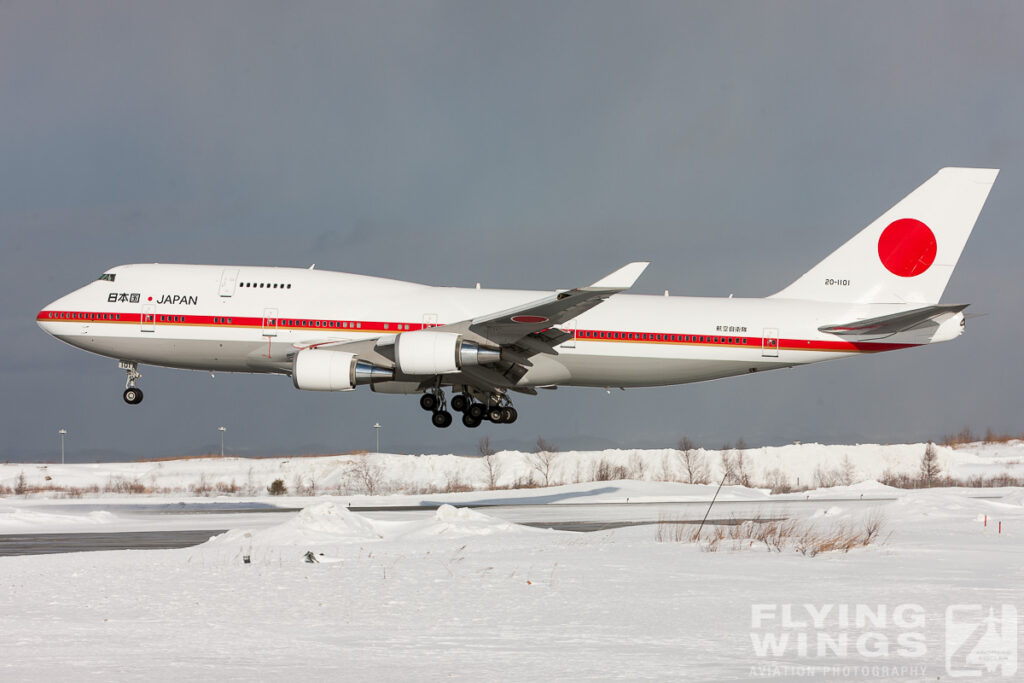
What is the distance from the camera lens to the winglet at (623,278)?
88.8 ft

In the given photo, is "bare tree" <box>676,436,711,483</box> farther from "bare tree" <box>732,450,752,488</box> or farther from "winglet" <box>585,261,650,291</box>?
"winglet" <box>585,261,650,291</box>

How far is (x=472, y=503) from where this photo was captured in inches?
1586

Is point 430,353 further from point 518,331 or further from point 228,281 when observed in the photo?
point 228,281

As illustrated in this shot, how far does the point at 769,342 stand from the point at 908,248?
673 cm

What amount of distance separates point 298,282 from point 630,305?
10.5 meters

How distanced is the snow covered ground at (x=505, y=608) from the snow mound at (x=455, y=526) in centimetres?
9

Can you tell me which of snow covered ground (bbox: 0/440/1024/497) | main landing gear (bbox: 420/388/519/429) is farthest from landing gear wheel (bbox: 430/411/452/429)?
snow covered ground (bbox: 0/440/1024/497)

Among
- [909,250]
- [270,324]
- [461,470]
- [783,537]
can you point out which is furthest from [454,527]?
[461,470]

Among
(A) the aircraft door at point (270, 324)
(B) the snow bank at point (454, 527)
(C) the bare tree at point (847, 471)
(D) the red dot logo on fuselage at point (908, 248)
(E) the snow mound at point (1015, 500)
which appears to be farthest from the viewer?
(C) the bare tree at point (847, 471)

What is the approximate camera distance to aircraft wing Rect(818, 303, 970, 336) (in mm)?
29812

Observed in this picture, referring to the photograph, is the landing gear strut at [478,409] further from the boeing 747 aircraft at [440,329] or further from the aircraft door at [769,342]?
the aircraft door at [769,342]

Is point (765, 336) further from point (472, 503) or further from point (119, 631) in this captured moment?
point (119, 631)

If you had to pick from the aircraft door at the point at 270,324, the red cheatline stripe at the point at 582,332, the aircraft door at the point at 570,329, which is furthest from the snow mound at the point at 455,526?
the aircraft door at the point at 270,324

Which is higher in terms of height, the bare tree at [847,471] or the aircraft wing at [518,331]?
the aircraft wing at [518,331]
